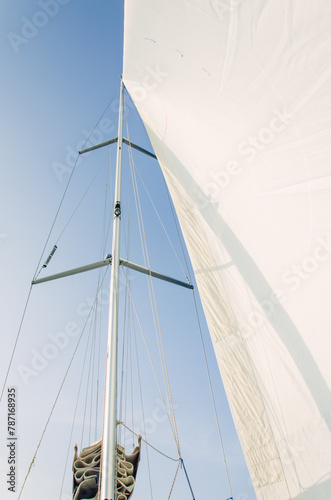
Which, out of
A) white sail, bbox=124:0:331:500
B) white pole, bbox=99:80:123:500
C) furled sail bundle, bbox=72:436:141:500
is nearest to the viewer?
white sail, bbox=124:0:331:500

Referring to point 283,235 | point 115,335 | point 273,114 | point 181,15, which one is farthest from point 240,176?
point 181,15

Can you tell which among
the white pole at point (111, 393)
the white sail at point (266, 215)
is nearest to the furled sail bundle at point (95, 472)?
the white pole at point (111, 393)

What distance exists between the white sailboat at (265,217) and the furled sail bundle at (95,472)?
1.97ft

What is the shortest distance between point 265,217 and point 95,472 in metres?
3.43

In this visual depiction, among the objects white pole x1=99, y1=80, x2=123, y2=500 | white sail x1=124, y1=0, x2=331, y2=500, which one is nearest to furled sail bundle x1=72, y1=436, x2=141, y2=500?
white pole x1=99, y1=80, x2=123, y2=500

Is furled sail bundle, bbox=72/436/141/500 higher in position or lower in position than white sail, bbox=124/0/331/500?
lower

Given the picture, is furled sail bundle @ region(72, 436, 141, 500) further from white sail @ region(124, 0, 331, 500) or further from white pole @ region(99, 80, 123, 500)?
white sail @ region(124, 0, 331, 500)

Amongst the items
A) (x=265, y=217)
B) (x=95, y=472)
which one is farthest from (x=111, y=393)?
(x=265, y=217)

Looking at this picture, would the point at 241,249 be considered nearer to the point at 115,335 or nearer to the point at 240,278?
the point at 240,278

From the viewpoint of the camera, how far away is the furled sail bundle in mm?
3633

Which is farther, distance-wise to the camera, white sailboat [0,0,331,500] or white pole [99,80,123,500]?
white pole [99,80,123,500]

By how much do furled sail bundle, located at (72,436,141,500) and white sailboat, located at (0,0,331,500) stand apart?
0.60 meters

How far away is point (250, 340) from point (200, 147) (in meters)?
2.68

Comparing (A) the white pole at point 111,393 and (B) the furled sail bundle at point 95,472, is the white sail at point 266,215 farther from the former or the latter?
(B) the furled sail bundle at point 95,472
